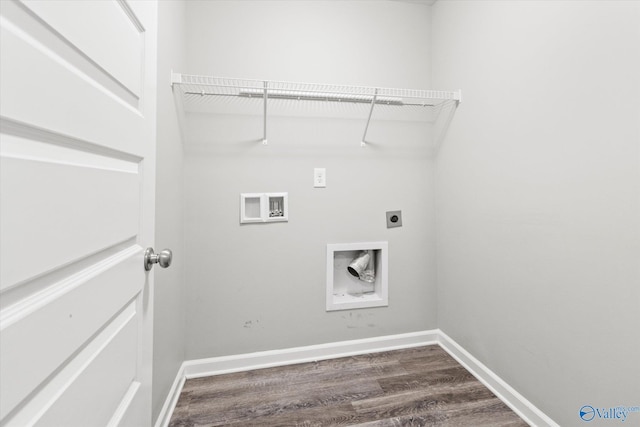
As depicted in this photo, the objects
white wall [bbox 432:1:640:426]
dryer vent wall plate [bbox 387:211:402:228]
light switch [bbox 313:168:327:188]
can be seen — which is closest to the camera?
white wall [bbox 432:1:640:426]

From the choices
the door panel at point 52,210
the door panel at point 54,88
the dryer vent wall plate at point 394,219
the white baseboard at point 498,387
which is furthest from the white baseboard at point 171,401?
the white baseboard at point 498,387

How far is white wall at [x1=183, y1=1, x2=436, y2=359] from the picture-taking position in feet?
5.54

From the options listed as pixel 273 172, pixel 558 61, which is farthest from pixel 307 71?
pixel 558 61

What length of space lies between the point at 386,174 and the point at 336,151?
0.40 meters

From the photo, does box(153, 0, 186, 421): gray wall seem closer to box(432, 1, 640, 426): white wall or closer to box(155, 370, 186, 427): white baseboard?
box(155, 370, 186, 427): white baseboard

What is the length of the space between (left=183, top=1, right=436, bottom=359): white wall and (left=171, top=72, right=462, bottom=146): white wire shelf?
0.11m

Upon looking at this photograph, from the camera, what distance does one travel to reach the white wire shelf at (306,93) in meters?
1.56

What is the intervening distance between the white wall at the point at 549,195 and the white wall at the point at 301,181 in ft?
0.97

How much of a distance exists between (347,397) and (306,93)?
5.89ft

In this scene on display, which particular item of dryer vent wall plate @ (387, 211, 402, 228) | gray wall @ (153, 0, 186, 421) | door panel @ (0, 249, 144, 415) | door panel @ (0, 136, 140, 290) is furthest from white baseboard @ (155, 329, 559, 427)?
door panel @ (0, 136, 140, 290)

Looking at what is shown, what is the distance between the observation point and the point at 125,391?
688 millimetres

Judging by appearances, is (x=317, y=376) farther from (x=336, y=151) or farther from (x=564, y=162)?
(x=564, y=162)

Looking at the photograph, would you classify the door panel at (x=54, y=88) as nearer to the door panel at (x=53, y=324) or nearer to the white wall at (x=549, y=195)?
the door panel at (x=53, y=324)

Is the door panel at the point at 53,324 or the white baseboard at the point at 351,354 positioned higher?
the door panel at the point at 53,324
